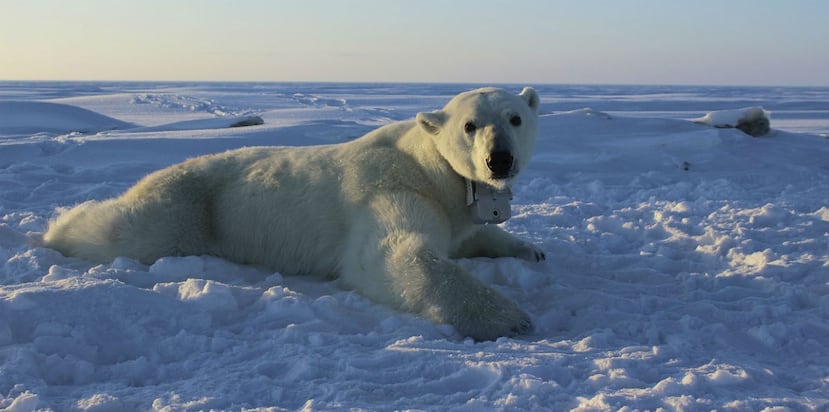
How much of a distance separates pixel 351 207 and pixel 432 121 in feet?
1.75

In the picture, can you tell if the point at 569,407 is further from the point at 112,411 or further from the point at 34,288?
the point at 34,288

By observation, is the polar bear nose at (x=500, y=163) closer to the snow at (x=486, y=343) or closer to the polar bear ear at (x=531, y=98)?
the snow at (x=486, y=343)

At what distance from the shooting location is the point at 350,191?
3.08 metres


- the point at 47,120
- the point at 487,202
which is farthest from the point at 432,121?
the point at 47,120

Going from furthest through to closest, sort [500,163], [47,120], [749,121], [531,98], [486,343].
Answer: [47,120] < [749,121] < [531,98] < [500,163] < [486,343]

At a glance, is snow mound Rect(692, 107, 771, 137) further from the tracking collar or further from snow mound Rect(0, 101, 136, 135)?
snow mound Rect(0, 101, 136, 135)

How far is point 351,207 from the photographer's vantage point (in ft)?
9.98

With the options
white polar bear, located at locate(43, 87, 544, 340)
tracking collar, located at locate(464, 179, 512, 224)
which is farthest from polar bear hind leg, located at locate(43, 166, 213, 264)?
tracking collar, located at locate(464, 179, 512, 224)

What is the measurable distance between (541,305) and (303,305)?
949 mm

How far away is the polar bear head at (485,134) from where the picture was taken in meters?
2.78

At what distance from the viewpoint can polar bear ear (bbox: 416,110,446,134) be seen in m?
3.06

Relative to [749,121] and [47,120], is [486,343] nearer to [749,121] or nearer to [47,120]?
[749,121]

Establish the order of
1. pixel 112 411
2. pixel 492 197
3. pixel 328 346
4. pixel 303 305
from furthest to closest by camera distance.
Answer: pixel 492 197, pixel 303 305, pixel 328 346, pixel 112 411

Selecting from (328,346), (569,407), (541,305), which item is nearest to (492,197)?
(541,305)
